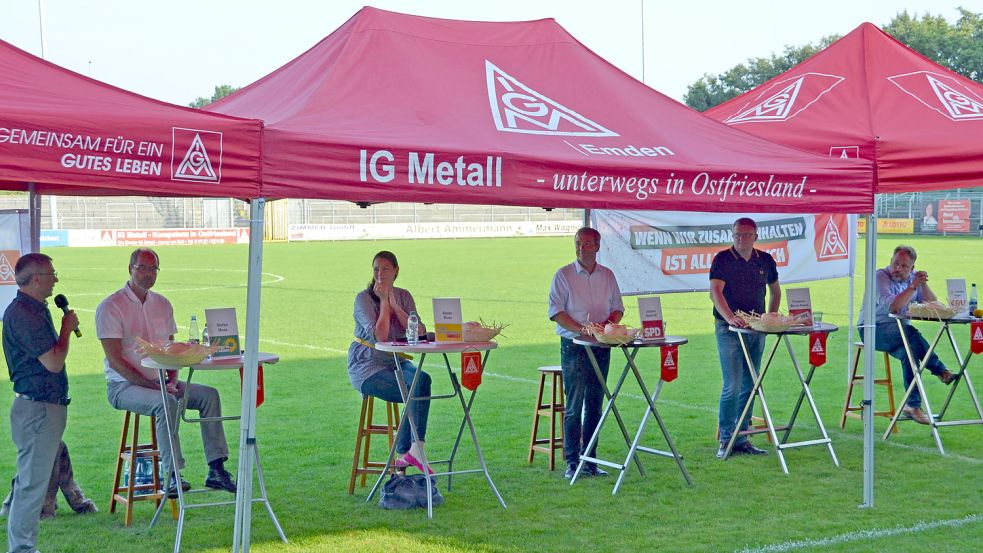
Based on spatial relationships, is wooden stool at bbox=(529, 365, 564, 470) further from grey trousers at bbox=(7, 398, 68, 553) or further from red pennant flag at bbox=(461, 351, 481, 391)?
grey trousers at bbox=(7, 398, 68, 553)

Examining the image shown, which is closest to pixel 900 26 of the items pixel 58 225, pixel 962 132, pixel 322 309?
pixel 58 225

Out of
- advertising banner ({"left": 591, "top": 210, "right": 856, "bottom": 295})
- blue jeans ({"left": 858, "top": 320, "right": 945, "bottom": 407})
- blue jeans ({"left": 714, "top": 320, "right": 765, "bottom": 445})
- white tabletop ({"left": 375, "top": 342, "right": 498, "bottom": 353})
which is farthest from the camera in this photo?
advertising banner ({"left": 591, "top": 210, "right": 856, "bottom": 295})

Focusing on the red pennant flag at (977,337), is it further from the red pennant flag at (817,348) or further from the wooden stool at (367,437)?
the wooden stool at (367,437)

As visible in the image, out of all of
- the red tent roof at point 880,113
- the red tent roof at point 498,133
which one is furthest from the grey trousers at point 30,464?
the red tent roof at point 880,113

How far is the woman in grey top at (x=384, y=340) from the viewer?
7297 millimetres

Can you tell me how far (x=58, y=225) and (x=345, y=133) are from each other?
153 feet

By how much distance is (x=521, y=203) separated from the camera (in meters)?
6.05

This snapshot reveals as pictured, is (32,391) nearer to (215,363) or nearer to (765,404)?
(215,363)

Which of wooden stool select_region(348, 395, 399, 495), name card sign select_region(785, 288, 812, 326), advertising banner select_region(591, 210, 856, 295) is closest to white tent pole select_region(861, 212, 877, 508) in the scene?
name card sign select_region(785, 288, 812, 326)

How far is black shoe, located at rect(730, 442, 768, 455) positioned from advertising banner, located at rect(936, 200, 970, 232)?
4680 cm

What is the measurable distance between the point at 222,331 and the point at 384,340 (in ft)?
3.85

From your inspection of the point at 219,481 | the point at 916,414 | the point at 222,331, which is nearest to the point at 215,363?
the point at 222,331

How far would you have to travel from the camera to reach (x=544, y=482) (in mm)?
7879

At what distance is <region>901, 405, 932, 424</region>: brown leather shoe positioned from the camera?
376 inches
